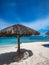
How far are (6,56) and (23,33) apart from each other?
2152mm

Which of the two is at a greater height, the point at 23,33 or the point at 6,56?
the point at 23,33

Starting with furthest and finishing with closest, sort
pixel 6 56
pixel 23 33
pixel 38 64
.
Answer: pixel 6 56 < pixel 23 33 < pixel 38 64

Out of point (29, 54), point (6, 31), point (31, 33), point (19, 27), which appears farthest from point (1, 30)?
point (29, 54)

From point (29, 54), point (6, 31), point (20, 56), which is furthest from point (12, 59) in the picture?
point (6, 31)

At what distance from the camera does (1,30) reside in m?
7.96

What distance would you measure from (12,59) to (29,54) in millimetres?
1152

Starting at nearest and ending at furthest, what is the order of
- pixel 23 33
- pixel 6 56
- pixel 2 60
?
1. pixel 23 33
2. pixel 2 60
3. pixel 6 56

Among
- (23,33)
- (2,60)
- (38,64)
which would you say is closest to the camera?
(38,64)

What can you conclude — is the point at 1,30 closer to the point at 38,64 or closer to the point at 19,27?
the point at 19,27

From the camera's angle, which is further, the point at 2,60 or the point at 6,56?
the point at 6,56

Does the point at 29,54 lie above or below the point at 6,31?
below

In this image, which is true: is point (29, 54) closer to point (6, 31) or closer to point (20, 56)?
point (20, 56)

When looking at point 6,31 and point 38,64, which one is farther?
point 6,31

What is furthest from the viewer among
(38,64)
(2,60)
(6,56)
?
(6,56)
